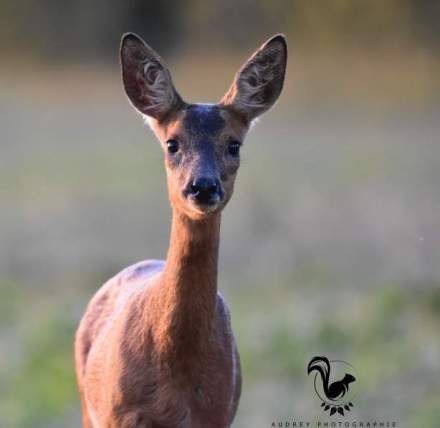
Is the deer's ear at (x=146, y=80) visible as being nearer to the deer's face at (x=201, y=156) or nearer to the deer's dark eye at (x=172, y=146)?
the deer's face at (x=201, y=156)

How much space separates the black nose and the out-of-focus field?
5.06 meters

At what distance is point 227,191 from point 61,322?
878 centimetres

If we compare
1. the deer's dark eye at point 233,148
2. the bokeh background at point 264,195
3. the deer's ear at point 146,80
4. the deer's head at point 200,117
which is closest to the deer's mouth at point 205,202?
the deer's head at point 200,117

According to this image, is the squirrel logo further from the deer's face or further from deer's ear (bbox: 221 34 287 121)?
the deer's face

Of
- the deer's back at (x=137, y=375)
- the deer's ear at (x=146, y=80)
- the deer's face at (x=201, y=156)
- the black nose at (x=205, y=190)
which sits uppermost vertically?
the deer's ear at (x=146, y=80)

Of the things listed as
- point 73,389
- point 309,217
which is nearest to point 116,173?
point 309,217

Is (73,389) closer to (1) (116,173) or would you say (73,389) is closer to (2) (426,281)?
(2) (426,281)

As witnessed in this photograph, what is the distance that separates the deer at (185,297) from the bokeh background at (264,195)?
4279 millimetres

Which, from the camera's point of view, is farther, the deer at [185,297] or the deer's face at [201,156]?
the deer at [185,297]

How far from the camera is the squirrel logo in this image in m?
11.7

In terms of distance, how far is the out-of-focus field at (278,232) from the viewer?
45.1 feet

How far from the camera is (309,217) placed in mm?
21078

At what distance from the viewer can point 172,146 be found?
785 cm

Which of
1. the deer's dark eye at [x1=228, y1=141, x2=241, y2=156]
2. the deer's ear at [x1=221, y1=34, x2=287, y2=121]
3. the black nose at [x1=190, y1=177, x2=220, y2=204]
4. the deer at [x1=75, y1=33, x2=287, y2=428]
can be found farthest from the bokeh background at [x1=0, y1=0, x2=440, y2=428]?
the black nose at [x1=190, y1=177, x2=220, y2=204]
